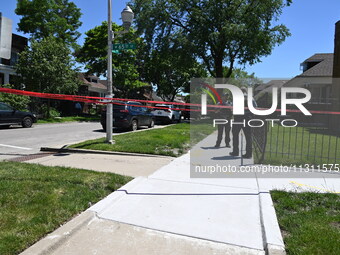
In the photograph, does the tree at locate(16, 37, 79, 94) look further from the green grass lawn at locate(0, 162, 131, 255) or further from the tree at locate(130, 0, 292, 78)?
the green grass lawn at locate(0, 162, 131, 255)

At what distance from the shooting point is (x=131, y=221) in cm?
367

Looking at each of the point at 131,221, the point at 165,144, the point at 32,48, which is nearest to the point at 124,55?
the point at 32,48

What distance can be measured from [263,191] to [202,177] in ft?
4.32

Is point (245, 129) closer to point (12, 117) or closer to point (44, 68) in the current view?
point (12, 117)

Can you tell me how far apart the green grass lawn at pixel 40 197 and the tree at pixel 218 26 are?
19511 millimetres

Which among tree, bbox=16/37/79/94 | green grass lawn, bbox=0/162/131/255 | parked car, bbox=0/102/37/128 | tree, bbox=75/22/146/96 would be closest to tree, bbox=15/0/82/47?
tree, bbox=75/22/146/96

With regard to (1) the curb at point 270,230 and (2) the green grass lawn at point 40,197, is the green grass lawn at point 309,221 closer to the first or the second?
(1) the curb at point 270,230

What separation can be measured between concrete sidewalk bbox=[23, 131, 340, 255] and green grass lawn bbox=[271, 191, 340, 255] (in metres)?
0.14

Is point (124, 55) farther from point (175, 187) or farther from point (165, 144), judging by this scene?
point (175, 187)

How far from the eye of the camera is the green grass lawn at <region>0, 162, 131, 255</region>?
3191 mm

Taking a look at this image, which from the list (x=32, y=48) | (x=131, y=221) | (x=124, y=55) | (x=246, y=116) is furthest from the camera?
(x=124, y=55)

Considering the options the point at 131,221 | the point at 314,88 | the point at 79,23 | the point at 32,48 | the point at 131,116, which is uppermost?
the point at 79,23

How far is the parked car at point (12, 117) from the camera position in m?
15.1

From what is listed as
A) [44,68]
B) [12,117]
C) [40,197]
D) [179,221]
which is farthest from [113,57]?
[179,221]
